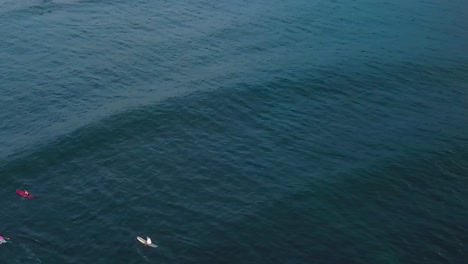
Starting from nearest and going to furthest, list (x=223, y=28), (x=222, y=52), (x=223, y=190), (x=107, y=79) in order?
(x=223, y=190), (x=107, y=79), (x=222, y=52), (x=223, y=28)

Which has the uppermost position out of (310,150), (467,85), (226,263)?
(467,85)

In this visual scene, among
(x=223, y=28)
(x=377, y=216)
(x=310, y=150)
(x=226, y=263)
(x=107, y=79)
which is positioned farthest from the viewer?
(x=223, y=28)

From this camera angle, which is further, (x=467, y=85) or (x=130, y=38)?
(x=130, y=38)

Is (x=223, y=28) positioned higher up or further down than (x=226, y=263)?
higher up

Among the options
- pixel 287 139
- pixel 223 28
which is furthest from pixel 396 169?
pixel 223 28

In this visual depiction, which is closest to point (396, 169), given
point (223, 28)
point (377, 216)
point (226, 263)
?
point (377, 216)

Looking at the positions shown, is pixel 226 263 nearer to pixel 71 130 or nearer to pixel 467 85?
pixel 71 130
